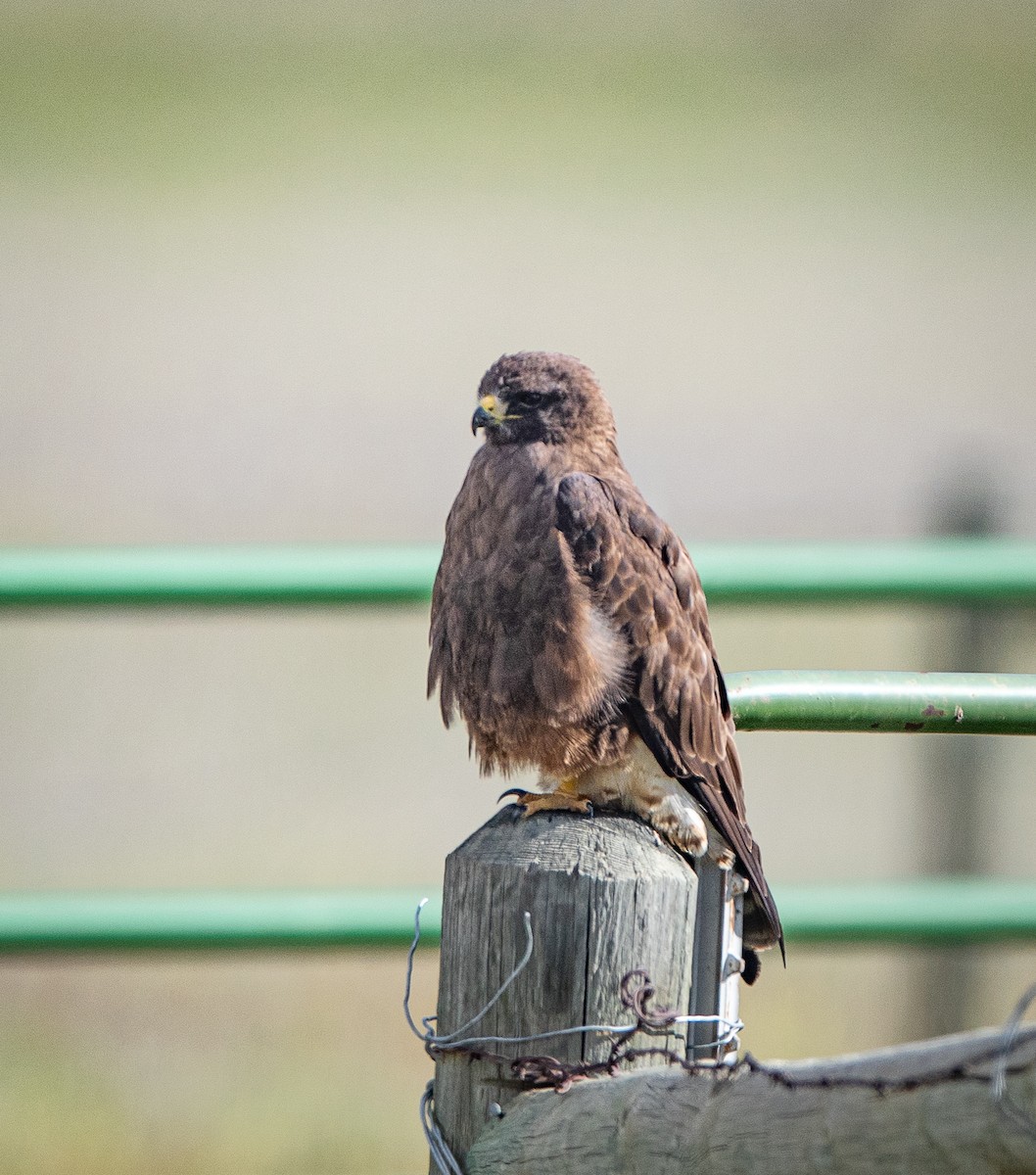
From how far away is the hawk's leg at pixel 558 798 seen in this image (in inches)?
73.0

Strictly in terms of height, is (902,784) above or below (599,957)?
below

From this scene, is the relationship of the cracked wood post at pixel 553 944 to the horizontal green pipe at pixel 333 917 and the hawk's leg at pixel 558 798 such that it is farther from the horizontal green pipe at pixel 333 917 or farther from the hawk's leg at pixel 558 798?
the horizontal green pipe at pixel 333 917

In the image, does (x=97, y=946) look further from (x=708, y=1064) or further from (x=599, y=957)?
(x=708, y=1064)

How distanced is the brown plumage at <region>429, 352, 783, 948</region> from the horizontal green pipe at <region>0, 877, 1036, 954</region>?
42 centimetres

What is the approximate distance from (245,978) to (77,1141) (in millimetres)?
544

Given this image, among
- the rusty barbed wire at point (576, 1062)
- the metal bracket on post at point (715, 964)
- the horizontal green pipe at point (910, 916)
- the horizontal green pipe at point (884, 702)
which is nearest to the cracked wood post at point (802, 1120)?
the rusty barbed wire at point (576, 1062)

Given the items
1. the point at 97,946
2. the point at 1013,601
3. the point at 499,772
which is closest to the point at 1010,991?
the point at 1013,601

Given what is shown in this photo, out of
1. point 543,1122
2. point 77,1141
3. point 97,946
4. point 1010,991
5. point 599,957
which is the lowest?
point 77,1141

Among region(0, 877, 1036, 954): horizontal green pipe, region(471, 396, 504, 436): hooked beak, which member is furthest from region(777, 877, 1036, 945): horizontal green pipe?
region(471, 396, 504, 436): hooked beak

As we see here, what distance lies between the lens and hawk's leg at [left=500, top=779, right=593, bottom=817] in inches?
73.0

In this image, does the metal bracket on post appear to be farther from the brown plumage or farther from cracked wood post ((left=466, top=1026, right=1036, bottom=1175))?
the brown plumage

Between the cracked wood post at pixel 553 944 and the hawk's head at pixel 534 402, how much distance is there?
3.29ft

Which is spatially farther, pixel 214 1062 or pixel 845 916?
pixel 214 1062

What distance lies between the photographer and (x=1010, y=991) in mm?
3922
